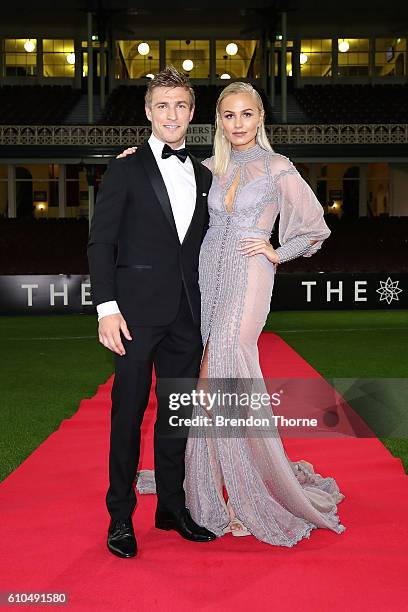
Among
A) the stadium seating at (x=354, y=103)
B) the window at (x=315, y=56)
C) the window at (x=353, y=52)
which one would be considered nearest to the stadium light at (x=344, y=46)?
the window at (x=353, y=52)

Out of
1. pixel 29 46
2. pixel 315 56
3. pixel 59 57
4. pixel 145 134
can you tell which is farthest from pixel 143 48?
pixel 145 134

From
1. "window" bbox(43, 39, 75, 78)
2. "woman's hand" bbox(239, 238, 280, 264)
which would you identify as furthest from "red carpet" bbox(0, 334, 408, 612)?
"window" bbox(43, 39, 75, 78)

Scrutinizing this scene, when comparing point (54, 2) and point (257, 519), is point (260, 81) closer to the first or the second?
point (54, 2)

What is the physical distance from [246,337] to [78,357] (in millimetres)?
7728

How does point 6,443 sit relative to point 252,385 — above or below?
below

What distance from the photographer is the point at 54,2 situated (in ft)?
103

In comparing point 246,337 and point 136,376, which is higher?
point 246,337

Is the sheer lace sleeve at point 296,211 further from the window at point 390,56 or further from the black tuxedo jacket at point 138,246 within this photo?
the window at point 390,56

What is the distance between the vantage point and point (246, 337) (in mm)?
3625

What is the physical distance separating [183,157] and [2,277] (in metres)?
14.6

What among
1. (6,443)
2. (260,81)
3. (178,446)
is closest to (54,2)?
(260,81)

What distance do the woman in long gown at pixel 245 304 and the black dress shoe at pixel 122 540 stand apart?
42cm

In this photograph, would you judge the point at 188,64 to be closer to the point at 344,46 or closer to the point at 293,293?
the point at 344,46

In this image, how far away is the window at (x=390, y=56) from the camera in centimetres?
3512
